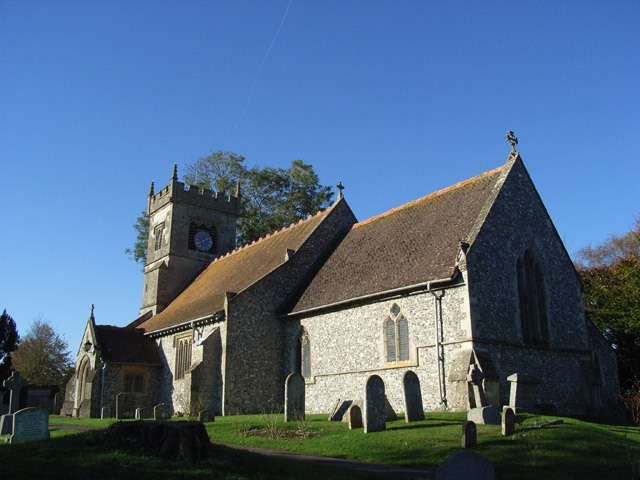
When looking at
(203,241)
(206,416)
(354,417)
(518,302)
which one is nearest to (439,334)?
(518,302)

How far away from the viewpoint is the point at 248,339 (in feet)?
72.6

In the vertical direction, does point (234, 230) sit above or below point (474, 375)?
above

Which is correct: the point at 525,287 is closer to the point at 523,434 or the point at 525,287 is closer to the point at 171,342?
the point at 523,434

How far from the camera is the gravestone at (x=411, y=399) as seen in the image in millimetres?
14125

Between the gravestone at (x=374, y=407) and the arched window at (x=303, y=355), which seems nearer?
the gravestone at (x=374, y=407)

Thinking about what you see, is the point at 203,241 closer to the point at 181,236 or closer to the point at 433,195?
the point at 181,236

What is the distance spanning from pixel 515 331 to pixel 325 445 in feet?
28.5

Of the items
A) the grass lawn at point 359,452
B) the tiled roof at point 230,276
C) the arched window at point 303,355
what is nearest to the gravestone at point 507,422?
the grass lawn at point 359,452

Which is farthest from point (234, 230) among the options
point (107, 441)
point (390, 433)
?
point (107, 441)

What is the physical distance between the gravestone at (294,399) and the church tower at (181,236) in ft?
61.2

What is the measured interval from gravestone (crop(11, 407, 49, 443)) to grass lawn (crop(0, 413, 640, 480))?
1019mm

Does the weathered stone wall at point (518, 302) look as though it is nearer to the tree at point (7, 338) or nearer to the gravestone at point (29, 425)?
the gravestone at point (29, 425)

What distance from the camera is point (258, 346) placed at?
22.3 metres

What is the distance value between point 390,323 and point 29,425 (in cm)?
1099
